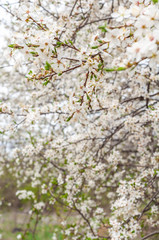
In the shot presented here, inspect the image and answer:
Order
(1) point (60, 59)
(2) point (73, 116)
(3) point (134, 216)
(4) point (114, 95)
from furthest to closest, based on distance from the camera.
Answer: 1. (4) point (114, 95)
2. (3) point (134, 216)
3. (2) point (73, 116)
4. (1) point (60, 59)

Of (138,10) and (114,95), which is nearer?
(138,10)

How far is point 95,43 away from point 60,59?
28 cm

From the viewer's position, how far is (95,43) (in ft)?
4.51

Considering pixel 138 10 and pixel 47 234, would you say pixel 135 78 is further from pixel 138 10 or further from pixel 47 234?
pixel 47 234

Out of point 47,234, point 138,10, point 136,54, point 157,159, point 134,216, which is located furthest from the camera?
point 47,234

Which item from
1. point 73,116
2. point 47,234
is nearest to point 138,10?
point 73,116

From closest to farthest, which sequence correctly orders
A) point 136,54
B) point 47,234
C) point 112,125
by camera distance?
point 136,54 → point 112,125 → point 47,234

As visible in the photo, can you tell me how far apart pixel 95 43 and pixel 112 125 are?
6.28 ft

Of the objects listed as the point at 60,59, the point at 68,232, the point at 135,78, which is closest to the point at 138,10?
the point at 60,59

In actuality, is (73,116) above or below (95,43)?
below

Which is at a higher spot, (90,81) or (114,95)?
(114,95)

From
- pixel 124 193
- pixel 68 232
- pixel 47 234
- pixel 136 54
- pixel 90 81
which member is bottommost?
pixel 47 234

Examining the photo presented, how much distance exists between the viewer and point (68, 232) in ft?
10.7

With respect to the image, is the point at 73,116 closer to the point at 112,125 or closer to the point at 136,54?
the point at 136,54
